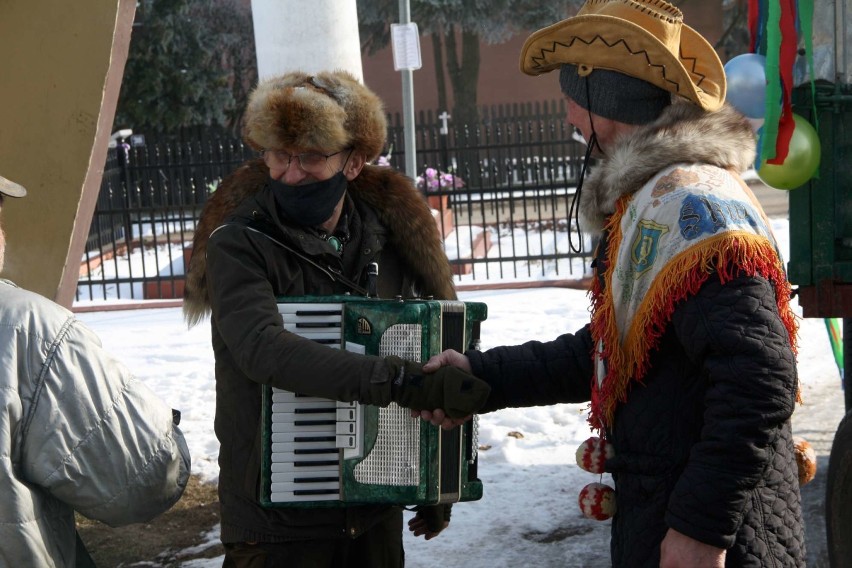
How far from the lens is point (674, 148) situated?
229 centimetres

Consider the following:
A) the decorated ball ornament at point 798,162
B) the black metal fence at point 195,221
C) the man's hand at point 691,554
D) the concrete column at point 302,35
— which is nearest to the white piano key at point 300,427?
the man's hand at point 691,554

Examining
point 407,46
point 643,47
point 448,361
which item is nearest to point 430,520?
point 448,361

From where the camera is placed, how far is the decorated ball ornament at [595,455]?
2.49 meters

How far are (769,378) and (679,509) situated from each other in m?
0.32

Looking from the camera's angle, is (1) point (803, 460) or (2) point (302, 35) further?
(2) point (302, 35)

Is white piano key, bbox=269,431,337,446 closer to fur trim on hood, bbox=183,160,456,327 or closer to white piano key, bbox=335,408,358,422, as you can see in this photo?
white piano key, bbox=335,408,358,422

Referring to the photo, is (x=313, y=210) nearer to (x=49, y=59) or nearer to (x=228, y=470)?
(x=228, y=470)

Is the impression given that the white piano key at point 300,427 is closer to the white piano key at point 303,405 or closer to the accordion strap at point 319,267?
the white piano key at point 303,405

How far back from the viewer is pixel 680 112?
2369 millimetres

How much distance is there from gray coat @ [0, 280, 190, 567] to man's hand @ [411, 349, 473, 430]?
69cm

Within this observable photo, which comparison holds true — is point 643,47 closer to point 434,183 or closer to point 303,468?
point 303,468

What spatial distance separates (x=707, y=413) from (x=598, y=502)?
1.53 feet

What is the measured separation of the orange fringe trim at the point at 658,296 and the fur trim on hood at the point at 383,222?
34.4 inches

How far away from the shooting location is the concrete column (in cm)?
783
